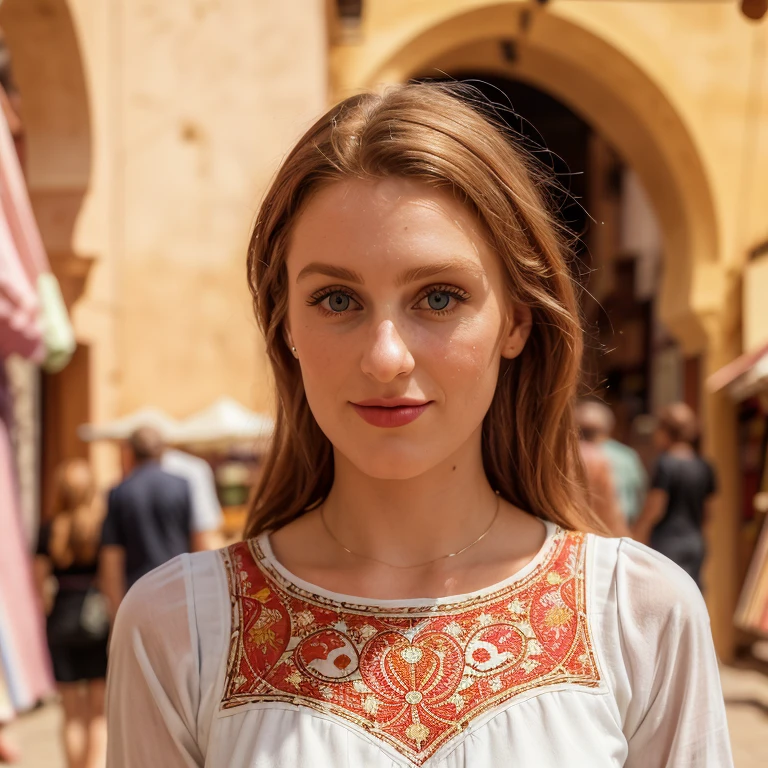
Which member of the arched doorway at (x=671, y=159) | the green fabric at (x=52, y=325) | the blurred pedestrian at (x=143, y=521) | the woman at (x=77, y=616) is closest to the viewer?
the green fabric at (x=52, y=325)

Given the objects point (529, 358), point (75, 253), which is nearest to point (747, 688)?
point (75, 253)

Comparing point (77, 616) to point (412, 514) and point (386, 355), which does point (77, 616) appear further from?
point (386, 355)

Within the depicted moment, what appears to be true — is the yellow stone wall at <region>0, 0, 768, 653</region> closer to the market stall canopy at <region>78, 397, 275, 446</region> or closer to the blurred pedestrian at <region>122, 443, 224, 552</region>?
the market stall canopy at <region>78, 397, 275, 446</region>

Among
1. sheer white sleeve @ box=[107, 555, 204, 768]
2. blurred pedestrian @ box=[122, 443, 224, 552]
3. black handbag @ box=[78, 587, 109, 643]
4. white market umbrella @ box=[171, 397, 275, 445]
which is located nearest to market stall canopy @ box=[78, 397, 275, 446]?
white market umbrella @ box=[171, 397, 275, 445]

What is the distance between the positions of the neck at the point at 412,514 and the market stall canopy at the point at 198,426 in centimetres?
664

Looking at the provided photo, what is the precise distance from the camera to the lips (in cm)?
141

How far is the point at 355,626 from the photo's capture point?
1.45 m

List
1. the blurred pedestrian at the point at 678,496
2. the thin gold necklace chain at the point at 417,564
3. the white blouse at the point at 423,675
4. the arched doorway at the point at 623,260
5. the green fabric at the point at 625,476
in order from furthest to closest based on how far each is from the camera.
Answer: the arched doorway at the point at 623,260
the green fabric at the point at 625,476
the blurred pedestrian at the point at 678,496
the thin gold necklace chain at the point at 417,564
the white blouse at the point at 423,675

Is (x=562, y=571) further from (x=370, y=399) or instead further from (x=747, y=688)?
(x=747, y=688)

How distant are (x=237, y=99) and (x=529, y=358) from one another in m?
7.63

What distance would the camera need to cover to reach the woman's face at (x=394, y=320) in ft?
4.60

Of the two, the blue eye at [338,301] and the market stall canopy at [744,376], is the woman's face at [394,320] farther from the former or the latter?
the market stall canopy at [744,376]

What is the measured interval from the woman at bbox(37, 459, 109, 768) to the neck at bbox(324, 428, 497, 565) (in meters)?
3.91

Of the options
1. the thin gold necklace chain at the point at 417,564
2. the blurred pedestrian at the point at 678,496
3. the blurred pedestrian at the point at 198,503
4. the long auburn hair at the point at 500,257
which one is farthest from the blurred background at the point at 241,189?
the thin gold necklace chain at the point at 417,564
